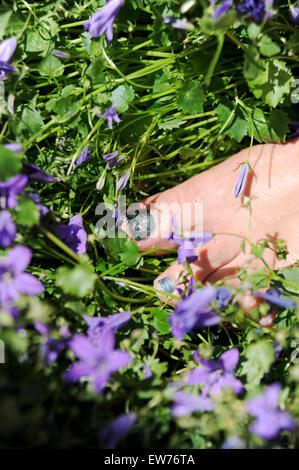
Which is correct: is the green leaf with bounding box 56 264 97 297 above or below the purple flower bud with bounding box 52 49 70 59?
below

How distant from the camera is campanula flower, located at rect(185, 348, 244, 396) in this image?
94 centimetres

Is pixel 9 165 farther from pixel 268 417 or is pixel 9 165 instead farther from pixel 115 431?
pixel 268 417

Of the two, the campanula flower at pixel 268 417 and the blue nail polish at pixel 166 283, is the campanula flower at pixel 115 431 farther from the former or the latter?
the blue nail polish at pixel 166 283

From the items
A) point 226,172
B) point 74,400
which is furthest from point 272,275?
point 226,172

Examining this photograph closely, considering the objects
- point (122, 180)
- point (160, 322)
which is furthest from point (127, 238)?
point (160, 322)

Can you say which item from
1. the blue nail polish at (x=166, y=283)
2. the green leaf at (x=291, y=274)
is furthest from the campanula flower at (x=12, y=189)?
the green leaf at (x=291, y=274)

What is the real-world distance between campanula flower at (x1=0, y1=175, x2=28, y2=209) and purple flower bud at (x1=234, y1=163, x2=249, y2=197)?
0.74 metres

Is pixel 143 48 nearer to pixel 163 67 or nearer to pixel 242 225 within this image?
pixel 163 67

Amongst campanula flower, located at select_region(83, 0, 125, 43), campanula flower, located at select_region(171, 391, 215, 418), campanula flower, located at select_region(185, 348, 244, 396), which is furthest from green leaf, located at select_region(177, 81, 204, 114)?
campanula flower, located at select_region(171, 391, 215, 418)

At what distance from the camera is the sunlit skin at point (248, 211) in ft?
4.85

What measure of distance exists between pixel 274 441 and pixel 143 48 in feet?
3.72

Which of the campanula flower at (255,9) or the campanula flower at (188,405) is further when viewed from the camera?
the campanula flower at (255,9)

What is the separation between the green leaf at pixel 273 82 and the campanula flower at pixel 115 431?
0.89 meters

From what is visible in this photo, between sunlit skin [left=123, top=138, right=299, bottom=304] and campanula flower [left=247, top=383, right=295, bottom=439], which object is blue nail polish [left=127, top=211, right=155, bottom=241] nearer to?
sunlit skin [left=123, top=138, right=299, bottom=304]
